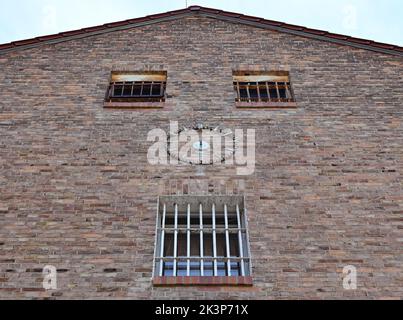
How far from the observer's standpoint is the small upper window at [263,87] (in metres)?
12.1

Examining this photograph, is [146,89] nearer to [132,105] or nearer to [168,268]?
[132,105]

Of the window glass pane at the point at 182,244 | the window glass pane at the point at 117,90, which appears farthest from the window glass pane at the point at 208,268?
the window glass pane at the point at 117,90

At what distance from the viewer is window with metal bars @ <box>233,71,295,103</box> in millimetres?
12250

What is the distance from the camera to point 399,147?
10.3 metres

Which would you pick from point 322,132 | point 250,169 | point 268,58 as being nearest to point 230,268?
point 250,169

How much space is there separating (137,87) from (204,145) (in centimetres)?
305

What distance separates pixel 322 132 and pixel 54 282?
5900mm

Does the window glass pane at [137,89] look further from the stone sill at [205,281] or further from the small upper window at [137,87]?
the stone sill at [205,281]

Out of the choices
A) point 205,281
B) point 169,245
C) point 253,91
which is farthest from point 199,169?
point 253,91

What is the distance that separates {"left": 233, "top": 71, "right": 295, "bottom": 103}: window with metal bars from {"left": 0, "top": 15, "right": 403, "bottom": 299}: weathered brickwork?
0.24 m

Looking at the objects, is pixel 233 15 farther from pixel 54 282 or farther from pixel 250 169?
pixel 54 282

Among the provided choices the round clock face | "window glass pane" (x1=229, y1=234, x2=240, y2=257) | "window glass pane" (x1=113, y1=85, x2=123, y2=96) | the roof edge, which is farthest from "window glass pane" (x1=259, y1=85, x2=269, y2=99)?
"window glass pane" (x1=229, y1=234, x2=240, y2=257)

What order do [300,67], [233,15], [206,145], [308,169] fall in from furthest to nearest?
[233,15]
[300,67]
[206,145]
[308,169]
